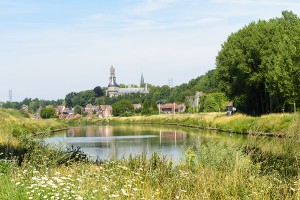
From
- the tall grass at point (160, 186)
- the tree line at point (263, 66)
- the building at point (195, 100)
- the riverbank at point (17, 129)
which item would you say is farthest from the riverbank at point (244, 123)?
the building at point (195, 100)

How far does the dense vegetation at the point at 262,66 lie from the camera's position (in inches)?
1657

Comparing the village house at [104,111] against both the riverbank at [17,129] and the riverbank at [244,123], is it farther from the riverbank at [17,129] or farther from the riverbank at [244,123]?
the riverbank at [17,129]

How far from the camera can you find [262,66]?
158 feet

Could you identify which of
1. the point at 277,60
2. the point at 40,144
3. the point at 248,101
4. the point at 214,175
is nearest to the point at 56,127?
the point at 248,101

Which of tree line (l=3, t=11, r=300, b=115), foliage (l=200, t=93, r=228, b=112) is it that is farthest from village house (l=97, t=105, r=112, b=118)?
tree line (l=3, t=11, r=300, b=115)

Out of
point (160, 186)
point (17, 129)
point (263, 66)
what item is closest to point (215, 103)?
point (263, 66)

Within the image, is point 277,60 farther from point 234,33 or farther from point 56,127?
point 56,127

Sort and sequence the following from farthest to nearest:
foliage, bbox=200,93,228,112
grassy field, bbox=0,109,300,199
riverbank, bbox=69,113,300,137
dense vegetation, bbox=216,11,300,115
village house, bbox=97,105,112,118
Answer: village house, bbox=97,105,112,118 → foliage, bbox=200,93,228,112 → dense vegetation, bbox=216,11,300,115 → riverbank, bbox=69,113,300,137 → grassy field, bbox=0,109,300,199

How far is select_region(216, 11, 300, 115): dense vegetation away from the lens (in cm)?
4209

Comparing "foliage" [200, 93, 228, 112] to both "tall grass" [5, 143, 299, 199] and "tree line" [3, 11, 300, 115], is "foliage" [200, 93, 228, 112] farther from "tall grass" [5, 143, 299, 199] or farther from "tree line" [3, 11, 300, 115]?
"tall grass" [5, 143, 299, 199]

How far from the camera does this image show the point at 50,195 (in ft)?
23.2

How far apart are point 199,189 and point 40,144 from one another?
30.2 ft

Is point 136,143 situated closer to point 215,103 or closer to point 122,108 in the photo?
point 215,103

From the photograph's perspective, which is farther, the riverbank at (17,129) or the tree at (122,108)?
the tree at (122,108)
